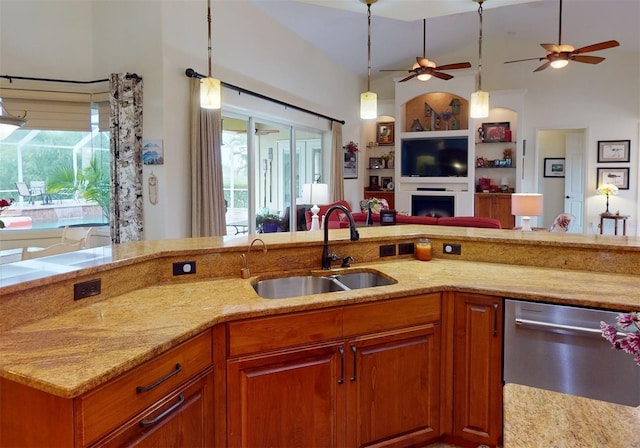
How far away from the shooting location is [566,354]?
6.39 ft

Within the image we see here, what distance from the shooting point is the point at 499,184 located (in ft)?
28.3

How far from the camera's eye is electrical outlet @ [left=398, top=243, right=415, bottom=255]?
2.80 metres

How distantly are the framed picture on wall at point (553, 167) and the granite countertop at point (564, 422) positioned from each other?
9.24m

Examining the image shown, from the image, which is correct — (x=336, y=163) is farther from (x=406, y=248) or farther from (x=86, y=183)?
(x=406, y=248)

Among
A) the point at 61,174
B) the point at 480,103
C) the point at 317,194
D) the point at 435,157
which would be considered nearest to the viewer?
the point at 480,103

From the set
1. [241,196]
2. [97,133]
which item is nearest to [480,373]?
[241,196]

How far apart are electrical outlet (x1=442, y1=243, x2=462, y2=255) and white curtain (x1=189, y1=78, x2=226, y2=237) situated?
8.40 ft

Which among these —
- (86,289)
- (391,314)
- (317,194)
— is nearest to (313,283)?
(391,314)

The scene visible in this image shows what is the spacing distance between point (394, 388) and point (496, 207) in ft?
23.2

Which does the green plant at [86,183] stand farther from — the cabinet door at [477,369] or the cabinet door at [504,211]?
the cabinet door at [504,211]

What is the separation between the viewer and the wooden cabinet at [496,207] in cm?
822

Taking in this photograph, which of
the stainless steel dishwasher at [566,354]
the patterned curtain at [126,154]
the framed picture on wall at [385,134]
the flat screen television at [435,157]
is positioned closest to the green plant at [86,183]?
the patterned curtain at [126,154]

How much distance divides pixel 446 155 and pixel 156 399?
8074mm

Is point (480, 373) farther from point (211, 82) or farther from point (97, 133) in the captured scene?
point (97, 133)
